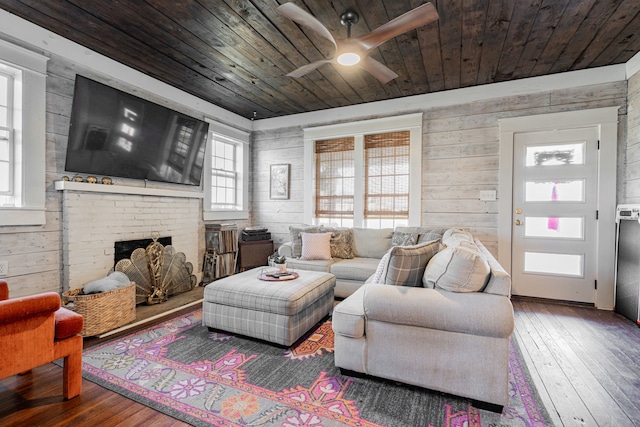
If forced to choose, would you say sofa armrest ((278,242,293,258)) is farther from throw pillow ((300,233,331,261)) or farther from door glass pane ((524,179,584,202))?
door glass pane ((524,179,584,202))

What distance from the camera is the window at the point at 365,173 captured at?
166 inches

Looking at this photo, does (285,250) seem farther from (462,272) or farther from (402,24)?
(402,24)

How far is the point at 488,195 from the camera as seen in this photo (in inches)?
150

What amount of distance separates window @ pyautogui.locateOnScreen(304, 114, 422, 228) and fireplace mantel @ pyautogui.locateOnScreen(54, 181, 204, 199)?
6.03 ft

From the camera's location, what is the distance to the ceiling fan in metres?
1.95

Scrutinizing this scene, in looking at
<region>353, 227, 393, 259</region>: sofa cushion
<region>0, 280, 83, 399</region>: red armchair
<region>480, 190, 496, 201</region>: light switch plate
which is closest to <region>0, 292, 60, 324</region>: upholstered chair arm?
<region>0, 280, 83, 399</region>: red armchair

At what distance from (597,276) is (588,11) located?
9.03ft

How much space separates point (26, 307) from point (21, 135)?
190 centimetres

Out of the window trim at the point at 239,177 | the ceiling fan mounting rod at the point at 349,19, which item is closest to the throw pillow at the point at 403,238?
the ceiling fan mounting rod at the point at 349,19

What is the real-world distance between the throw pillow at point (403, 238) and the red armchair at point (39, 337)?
316cm

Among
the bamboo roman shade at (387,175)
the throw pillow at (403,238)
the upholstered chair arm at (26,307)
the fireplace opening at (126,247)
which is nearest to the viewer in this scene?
the upholstered chair arm at (26,307)

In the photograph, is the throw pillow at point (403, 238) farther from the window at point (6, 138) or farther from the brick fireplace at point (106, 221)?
the window at point (6, 138)

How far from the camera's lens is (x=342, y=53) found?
2.41 metres

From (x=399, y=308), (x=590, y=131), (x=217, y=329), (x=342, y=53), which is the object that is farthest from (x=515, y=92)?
(x=217, y=329)
